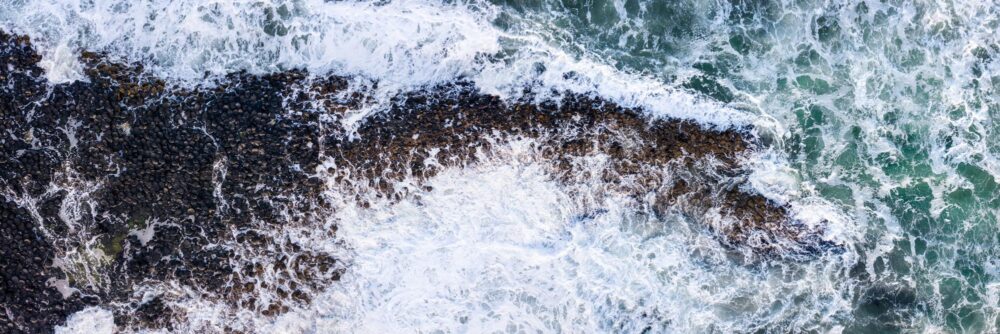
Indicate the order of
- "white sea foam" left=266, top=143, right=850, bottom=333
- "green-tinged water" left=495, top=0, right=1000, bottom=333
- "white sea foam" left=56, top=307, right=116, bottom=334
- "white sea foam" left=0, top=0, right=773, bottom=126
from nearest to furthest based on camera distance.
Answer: "white sea foam" left=56, top=307, right=116, bottom=334 → "white sea foam" left=266, top=143, right=850, bottom=333 → "white sea foam" left=0, top=0, right=773, bottom=126 → "green-tinged water" left=495, top=0, right=1000, bottom=333

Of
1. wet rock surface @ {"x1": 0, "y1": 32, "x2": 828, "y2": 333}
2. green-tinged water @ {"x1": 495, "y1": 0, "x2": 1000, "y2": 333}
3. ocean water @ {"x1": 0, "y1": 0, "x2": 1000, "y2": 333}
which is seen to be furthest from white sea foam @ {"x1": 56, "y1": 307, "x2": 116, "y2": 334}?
green-tinged water @ {"x1": 495, "y1": 0, "x2": 1000, "y2": 333}

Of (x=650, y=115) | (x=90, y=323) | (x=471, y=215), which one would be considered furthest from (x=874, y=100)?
(x=90, y=323)

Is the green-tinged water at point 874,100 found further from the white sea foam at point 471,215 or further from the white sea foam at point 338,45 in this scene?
the white sea foam at point 471,215

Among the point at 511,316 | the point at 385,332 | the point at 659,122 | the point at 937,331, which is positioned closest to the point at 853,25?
the point at 659,122

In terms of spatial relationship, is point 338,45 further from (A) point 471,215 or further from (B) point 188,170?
(A) point 471,215

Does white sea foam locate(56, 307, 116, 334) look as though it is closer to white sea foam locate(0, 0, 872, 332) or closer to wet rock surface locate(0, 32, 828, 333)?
white sea foam locate(0, 0, 872, 332)

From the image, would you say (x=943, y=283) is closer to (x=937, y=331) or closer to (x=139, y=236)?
(x=937, y=331)
